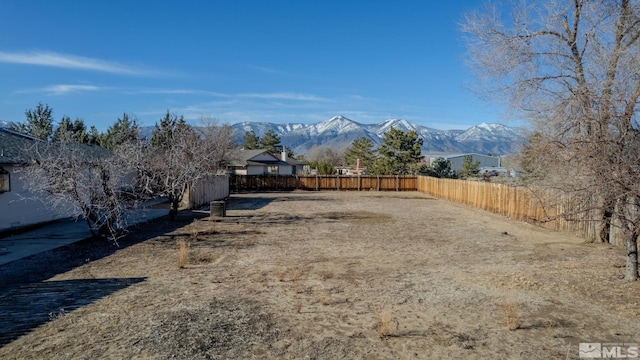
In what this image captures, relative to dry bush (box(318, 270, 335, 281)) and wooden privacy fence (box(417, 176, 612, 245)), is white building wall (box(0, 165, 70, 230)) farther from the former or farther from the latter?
wooden privacy fence (box(417, 176, 612, 245))

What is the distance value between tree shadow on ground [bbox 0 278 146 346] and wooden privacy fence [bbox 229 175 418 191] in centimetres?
2907

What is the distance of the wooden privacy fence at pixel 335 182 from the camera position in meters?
36.9

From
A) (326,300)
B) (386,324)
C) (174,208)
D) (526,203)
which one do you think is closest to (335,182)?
(526,203)

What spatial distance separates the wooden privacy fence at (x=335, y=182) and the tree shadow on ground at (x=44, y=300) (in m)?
29.1

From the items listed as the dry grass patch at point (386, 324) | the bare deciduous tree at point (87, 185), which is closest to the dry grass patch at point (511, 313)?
the dry grass patch at point (386, 324)

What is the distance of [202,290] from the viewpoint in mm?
7277

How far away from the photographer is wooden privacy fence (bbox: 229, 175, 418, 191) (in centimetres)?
3694

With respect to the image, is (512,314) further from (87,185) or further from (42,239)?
(42,239)

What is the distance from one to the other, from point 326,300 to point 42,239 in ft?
33.2

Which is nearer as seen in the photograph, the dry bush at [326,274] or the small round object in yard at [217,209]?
the dry bush at [326,274]

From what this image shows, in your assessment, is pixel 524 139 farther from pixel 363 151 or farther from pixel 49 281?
pixel 363 151

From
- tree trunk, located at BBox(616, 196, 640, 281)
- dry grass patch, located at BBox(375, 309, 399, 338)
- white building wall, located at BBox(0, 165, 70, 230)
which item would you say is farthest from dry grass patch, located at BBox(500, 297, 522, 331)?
white building wall, located at BBox(0, 165, 70, 230)

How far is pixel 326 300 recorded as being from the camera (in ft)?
22.2

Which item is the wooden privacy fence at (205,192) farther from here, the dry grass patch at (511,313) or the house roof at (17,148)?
the dry grass patch at (511,313)
